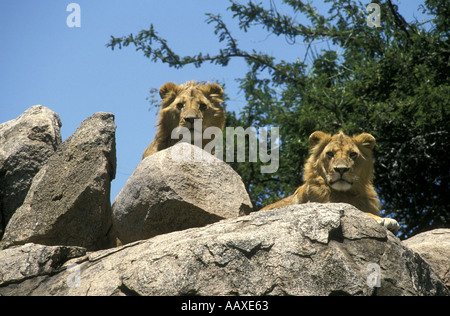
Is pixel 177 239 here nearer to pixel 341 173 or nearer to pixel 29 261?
pixel 29 261

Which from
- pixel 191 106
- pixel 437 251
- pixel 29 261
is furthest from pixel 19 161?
pixel 437 251

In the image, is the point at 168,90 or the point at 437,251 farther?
the point at 168,90

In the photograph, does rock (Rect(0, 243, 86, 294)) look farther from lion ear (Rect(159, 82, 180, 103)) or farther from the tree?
the tree

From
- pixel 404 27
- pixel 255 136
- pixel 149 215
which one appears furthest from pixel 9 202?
pixel 404 27

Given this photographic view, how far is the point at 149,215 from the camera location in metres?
7.35

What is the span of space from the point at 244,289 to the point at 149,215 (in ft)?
6.57

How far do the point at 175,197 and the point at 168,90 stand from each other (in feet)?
9.62

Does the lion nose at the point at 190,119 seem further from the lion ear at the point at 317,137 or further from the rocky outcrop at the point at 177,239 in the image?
the lion ear at the point at 317,137

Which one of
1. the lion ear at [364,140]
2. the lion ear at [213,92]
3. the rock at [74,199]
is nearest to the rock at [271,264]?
the rock at [74,199]

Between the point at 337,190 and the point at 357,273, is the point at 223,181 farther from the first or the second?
the point at 357,273

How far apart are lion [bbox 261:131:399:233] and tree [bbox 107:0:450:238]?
3.69 m

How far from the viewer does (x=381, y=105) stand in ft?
41.0

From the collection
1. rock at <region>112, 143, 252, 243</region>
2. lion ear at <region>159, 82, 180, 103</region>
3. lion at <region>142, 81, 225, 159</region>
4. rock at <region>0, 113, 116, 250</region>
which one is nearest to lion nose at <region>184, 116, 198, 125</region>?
lion at <region>142, 81, 225, 159</region>

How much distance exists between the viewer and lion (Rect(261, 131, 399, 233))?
328 inches
